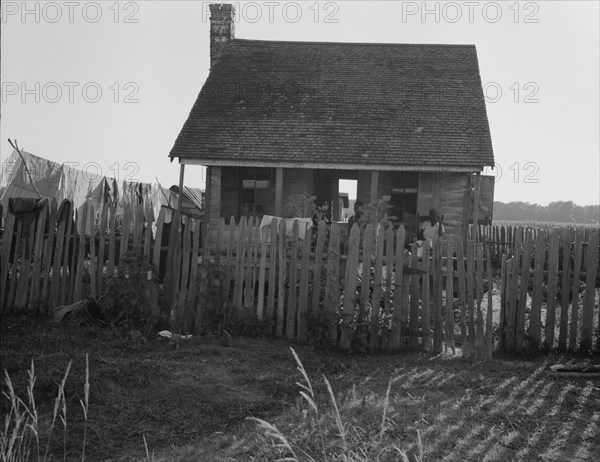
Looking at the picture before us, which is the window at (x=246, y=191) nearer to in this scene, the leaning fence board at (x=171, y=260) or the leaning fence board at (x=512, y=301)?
the leaning fence board at (x=171, y=260)

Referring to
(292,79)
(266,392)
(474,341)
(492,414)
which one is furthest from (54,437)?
(292,79)

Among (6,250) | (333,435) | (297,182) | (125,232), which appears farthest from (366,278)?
(297,182)

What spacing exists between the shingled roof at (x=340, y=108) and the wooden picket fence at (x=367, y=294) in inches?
367

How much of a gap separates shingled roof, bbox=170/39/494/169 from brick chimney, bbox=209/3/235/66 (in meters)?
0.48

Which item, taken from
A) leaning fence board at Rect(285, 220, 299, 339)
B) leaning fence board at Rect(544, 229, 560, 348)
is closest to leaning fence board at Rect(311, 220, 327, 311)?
leaning fence board at Rect(285, 220, 299, 339)

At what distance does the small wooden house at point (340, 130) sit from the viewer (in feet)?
56.5

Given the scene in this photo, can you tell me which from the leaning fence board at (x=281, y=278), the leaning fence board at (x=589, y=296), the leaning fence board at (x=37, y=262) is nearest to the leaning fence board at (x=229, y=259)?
the leaning fence board at (x=281, y=278)

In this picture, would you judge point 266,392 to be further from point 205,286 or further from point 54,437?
point 205,286

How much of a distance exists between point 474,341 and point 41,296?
212 inches

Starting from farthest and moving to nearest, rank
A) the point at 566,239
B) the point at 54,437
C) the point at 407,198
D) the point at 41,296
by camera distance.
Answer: the point at 407,198 → the point at 41,296 → the point at 566,239 → the point at 54,437

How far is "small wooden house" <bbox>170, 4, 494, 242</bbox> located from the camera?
17219 millimetres

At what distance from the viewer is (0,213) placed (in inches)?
356

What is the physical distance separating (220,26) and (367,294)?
16122 mm

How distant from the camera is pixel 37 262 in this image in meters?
8.69
